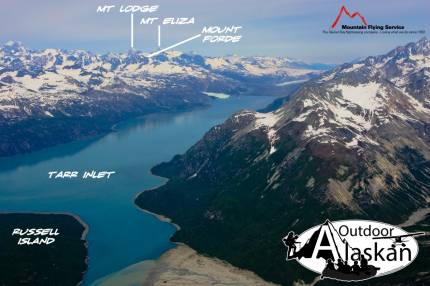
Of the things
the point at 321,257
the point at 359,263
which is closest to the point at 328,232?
the point at 321,257

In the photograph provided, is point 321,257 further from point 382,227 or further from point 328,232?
point 382,227

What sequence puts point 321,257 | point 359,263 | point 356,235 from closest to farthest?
point 356,235, point 321,257, point 359,263

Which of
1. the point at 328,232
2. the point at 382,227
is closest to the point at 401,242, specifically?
the point at 382,227

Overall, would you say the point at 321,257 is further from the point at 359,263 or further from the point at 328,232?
the point at 359,263

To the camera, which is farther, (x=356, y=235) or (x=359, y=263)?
(x=359, y=263)

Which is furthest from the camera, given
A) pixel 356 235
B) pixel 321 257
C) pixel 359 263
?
pixel 359 263

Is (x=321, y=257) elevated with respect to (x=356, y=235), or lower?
lower

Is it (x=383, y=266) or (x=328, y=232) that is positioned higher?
(x=328, y=232)

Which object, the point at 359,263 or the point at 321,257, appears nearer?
the point at 321,257

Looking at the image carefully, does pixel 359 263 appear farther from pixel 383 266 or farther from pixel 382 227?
pixel 382 227
